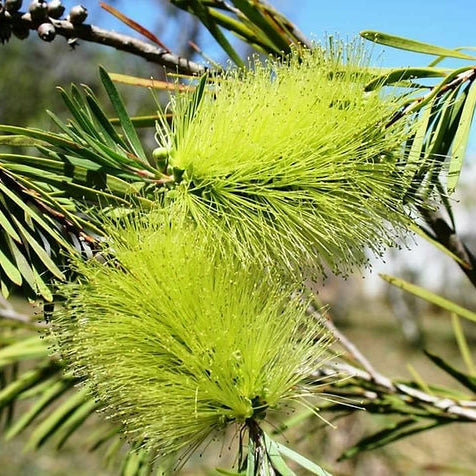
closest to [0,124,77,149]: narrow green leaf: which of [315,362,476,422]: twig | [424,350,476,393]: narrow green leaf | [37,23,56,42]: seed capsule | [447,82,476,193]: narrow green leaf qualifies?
[37,23,56,42]: seed capsule

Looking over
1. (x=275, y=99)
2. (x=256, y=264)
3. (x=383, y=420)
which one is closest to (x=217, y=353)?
(x=256, y=264)

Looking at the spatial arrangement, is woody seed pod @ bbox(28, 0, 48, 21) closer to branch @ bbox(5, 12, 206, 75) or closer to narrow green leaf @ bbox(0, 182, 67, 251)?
branch @ bbox(5, 12, 206, 75)

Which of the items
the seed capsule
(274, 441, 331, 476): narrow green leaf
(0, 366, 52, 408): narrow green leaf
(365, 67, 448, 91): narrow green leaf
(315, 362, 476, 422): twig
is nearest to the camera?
(274, 441, 331, 476): narrow green leaf

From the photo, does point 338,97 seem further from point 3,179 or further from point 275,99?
point 3,179

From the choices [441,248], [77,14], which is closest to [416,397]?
[441,248]

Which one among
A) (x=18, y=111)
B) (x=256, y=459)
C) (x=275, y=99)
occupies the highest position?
(x=18, y=111)

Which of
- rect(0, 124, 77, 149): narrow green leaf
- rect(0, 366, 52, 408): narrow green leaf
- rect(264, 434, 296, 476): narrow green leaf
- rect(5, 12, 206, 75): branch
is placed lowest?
rect(0, 366, 52, 408): narrow green leaf
